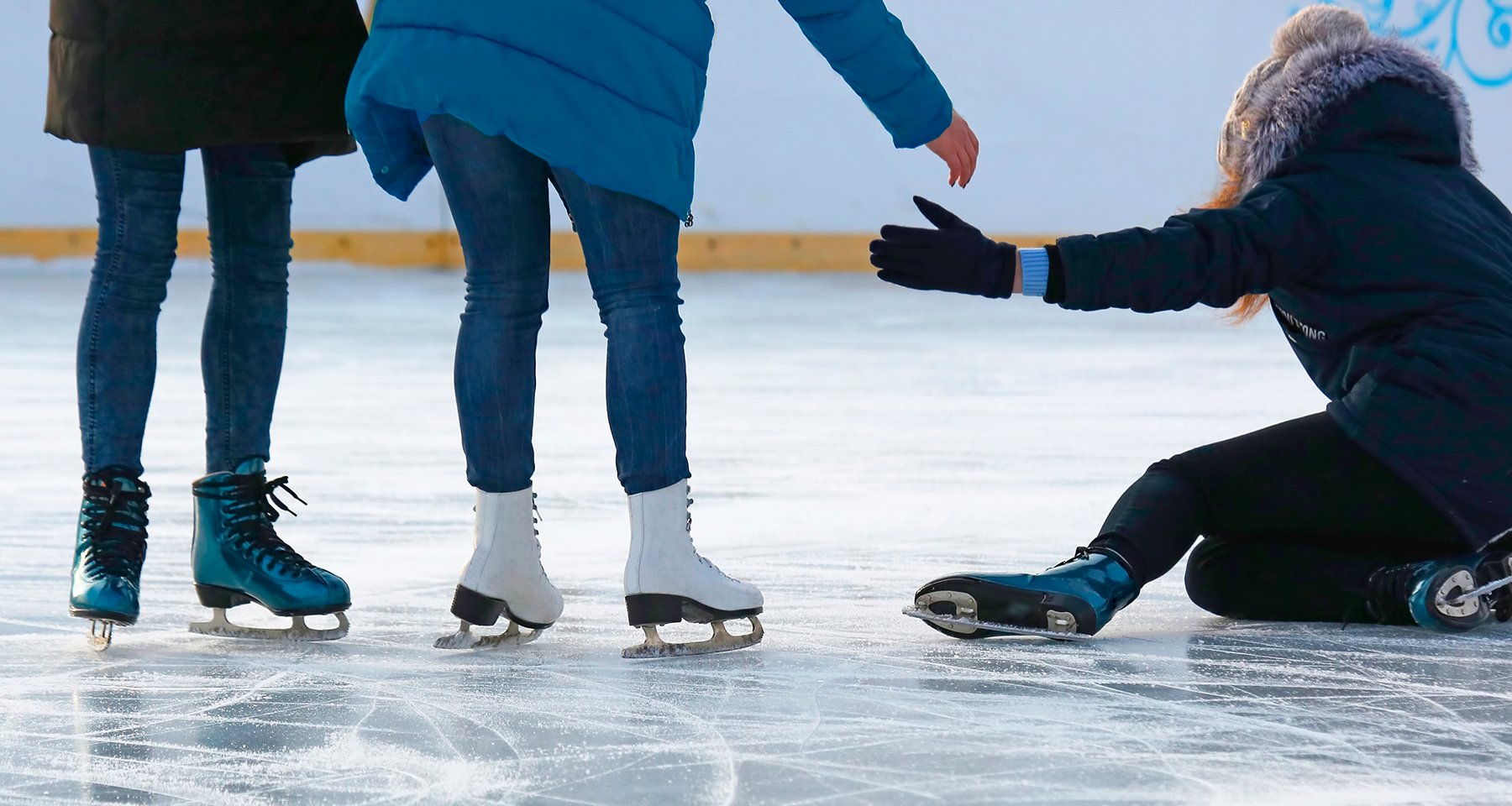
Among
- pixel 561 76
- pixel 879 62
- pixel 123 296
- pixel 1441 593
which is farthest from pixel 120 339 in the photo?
Result: pixel 1441 593

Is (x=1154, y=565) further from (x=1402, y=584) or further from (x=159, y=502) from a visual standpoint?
(x=159, y=502)

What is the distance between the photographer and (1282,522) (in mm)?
1701

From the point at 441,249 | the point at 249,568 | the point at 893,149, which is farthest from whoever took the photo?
the point at 441,249

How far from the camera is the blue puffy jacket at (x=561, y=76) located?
146 centimetres

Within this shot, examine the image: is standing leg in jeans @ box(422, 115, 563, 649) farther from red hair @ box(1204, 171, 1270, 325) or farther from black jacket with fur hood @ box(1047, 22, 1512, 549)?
red hair @ box(1204, 171, 1270, 325)

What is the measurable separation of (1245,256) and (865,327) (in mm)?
4349

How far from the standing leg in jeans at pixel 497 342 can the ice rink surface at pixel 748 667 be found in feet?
0.26

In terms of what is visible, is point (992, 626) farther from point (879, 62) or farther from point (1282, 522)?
point (879, 62)

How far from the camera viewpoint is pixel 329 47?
1674 millimetres

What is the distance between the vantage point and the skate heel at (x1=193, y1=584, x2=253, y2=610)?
5.50ft

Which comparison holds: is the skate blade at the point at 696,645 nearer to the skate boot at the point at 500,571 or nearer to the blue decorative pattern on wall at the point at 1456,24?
the skate boot at the point at 500,571

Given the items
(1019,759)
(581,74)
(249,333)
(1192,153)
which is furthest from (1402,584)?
(1192,153)

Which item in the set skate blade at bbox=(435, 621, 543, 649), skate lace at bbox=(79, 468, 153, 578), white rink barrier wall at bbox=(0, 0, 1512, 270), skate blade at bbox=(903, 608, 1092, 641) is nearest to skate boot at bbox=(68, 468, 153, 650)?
skate lace at bbox=(79, 468, 153, 578)

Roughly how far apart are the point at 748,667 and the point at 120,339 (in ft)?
2.30
